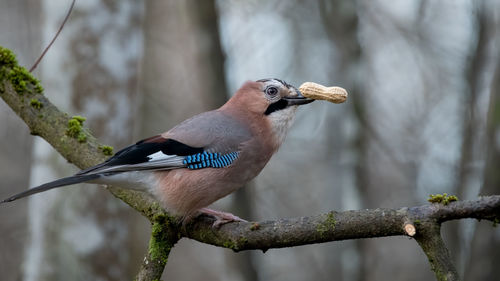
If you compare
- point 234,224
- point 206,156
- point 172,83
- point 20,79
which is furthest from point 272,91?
point 172,83

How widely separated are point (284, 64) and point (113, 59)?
19.6ft

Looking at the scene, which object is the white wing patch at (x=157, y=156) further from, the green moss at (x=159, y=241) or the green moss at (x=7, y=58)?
the green moss at (x=7, y=58)

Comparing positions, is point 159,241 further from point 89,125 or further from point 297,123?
point 297,123

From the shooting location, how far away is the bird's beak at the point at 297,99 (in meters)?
5.33

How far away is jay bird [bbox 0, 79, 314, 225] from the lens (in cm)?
473

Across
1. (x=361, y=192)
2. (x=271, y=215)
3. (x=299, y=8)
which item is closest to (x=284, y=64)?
(x=299, y=8)

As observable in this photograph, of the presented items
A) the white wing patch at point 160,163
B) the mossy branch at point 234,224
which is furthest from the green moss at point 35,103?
the white wing patch at point 160,163

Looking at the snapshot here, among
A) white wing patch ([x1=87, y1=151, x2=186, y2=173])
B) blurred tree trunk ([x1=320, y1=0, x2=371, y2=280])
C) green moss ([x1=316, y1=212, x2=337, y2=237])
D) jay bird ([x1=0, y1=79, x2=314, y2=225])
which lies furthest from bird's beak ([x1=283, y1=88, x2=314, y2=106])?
blurred tree trunk ([x1=320, y1=0, x2=371, y2=280])

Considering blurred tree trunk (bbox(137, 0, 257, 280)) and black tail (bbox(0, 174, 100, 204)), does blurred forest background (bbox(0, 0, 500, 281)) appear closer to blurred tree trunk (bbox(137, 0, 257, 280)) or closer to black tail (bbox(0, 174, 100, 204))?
blurred tree trunk (bbox(137, 0, 257, 280))

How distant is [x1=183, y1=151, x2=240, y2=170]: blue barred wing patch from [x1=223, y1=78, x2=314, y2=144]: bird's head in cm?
61

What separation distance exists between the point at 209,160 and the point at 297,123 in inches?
357

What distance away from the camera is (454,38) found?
11.7 meters

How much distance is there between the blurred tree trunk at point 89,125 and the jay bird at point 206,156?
2278 millimetres

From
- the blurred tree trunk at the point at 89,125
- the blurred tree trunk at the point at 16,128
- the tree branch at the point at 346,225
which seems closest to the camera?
the tree branch at the point at 346,225
